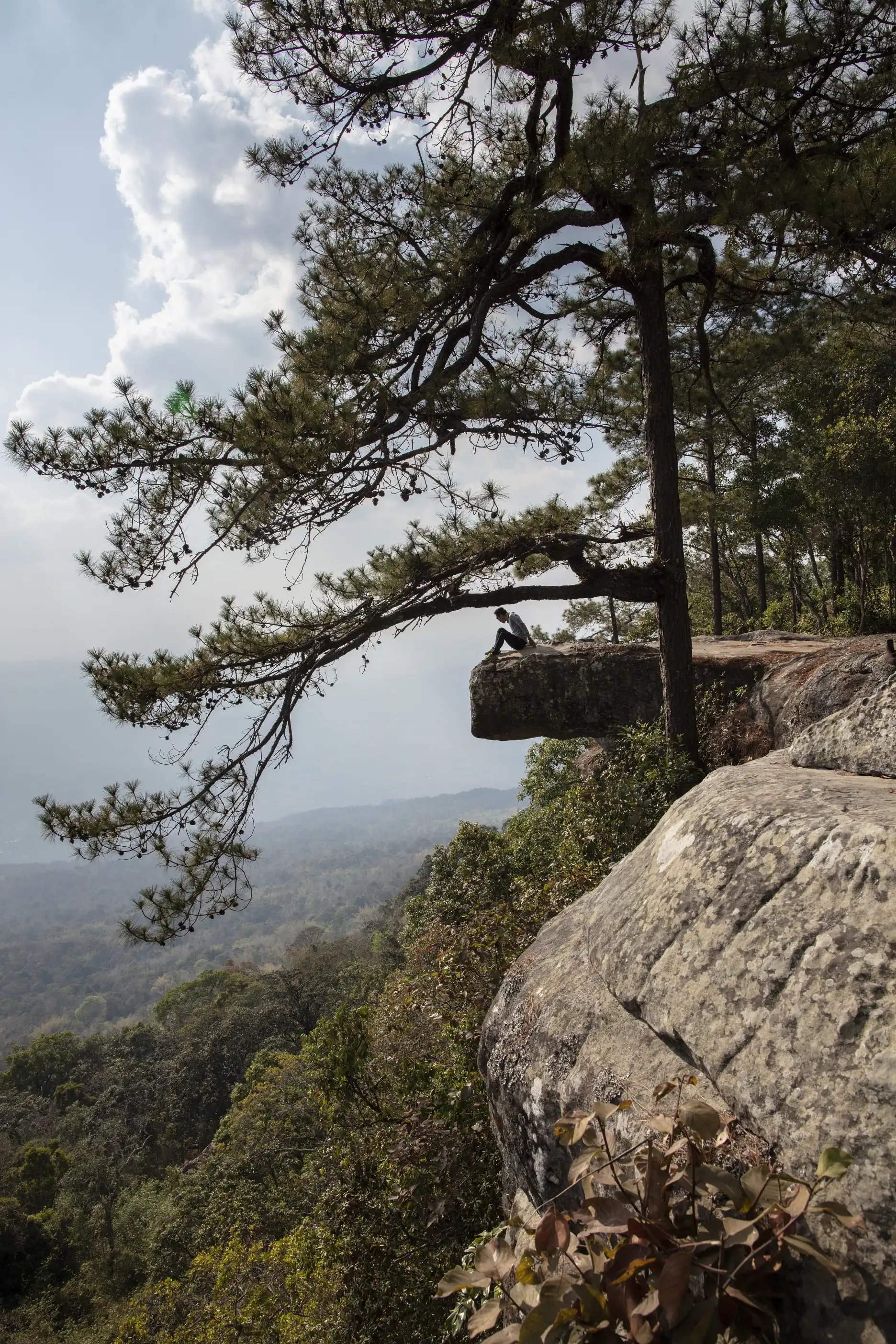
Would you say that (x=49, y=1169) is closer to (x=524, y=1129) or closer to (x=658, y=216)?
(x=524, y=1129)

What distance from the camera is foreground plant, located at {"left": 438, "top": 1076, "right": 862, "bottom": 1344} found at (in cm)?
147

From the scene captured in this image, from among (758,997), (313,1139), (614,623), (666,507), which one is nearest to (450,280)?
(666,507)

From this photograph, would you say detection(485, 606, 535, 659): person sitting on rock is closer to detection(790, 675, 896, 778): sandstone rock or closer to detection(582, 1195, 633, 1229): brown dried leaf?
detection(790, 675, 896, 778): sandstone rock

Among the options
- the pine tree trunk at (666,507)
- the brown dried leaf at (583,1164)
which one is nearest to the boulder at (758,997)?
the brown dried leaf at (583,1164)

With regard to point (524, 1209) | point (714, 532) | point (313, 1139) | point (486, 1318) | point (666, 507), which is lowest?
point (313, 1139)

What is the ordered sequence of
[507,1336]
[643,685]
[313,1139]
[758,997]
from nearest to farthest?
[507,1336] < [758,997] < [643,685] < [313,1139]

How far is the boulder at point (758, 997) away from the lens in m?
1.76

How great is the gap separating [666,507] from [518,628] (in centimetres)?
360

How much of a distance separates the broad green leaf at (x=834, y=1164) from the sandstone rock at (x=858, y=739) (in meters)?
2.20

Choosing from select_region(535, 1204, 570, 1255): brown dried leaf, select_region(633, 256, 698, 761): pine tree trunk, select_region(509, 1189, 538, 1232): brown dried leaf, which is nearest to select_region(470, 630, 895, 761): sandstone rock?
select_region(633, 256, 698, 761): pine tree trunk

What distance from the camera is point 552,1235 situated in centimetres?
163

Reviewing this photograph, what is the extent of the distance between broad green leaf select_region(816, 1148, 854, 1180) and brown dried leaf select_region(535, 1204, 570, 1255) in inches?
24.0

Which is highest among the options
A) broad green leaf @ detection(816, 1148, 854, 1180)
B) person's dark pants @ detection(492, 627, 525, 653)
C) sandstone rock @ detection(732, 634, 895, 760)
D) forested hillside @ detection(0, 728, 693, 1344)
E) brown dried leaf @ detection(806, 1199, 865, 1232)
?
person's dark pants @ detection(492, 627, 525, 653)

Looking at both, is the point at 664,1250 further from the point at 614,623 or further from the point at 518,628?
the point at 614,623
